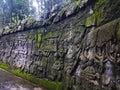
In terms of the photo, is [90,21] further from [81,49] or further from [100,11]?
[81,49]

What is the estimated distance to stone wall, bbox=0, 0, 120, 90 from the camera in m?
3.13

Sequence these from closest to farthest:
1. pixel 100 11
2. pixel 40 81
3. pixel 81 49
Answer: pixel 100 11
pixel 81 49
pixel 40 81

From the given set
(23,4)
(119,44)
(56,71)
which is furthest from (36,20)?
(23,4)

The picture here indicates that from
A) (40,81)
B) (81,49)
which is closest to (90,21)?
(81,49)

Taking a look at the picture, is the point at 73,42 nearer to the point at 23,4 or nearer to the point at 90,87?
the point at 90,87

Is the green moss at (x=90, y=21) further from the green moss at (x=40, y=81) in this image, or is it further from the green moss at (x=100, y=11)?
the green moss at (x=40, y=81)

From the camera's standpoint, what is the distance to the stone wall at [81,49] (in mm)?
3135

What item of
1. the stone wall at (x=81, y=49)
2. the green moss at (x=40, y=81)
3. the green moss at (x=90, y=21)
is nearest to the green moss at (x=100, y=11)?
the stone wall at (x=81, y=49)

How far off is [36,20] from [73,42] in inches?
108

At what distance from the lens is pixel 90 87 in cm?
364

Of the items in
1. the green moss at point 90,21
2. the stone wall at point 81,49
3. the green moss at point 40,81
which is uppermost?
the green moss at point 90,21

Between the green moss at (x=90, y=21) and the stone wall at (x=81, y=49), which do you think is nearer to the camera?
the stone wall at (x=81, y=49)

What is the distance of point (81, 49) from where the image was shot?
4.25 m

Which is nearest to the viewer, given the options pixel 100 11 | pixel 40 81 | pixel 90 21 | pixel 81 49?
pixel 100 11
